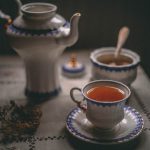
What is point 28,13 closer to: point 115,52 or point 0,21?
point 0,21

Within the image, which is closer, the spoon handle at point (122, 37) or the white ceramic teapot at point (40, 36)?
the white ceramic teapot at point (40, 36)

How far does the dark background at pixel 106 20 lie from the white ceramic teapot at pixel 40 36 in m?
0.29

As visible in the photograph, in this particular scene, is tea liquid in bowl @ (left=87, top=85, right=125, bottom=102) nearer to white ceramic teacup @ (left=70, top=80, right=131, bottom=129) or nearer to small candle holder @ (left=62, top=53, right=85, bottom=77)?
white ceramic teacup @ (left=70, top=80, right=131, bottom=129)

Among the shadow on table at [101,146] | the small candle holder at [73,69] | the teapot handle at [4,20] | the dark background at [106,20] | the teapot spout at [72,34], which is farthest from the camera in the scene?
the dark background at [106,20]

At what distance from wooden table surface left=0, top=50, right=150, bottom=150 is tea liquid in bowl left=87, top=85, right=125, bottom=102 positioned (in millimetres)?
107

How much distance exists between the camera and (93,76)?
113 centimetres

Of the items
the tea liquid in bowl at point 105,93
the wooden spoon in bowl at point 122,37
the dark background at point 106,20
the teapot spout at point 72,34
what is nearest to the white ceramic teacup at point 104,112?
the tea liquid in bowl at point 105,93

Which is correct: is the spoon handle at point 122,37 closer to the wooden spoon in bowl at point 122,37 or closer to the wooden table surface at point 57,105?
the wooden spoon in bowl at point 122,37

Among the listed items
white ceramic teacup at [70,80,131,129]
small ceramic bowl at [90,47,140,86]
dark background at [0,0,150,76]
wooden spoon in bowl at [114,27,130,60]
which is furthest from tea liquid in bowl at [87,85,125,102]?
dark background at [0,0,150,76]

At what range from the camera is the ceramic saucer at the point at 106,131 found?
870 millimetres

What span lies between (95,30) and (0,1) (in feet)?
1.15

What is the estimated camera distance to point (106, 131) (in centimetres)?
91

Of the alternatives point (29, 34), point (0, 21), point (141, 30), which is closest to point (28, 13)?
point (29, 34)

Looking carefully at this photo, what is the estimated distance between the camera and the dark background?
1334mm
